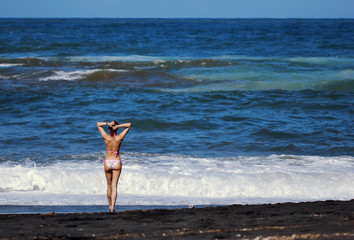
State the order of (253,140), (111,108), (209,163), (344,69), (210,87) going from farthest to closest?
(344,69) < (210,87) < (111,108) < (253,140) < (209,163)

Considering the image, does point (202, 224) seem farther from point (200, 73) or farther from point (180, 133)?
point (200, 73)

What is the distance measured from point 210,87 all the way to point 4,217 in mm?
13885

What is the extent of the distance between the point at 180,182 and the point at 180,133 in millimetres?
3737

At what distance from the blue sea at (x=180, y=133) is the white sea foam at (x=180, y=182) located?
0.02m

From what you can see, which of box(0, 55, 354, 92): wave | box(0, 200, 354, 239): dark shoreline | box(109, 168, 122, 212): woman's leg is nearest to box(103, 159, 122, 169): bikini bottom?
box(109, 168, 122, 212): woman's leg

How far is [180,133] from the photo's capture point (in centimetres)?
1216

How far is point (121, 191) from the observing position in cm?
830

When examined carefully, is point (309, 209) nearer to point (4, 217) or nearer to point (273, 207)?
point (273, 207)

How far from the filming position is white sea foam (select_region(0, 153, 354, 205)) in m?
7.84

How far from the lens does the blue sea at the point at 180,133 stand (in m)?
8.31

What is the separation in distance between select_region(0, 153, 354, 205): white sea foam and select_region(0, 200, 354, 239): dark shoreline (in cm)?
154

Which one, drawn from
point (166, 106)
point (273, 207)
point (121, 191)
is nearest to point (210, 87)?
point (166, 106)

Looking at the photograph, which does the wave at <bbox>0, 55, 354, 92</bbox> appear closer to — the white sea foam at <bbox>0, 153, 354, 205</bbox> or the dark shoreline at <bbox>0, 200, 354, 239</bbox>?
the white sea foam at <bbox>0, 153, 354, 205</bbox>

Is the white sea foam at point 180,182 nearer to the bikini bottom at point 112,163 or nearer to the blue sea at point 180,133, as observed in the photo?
the blue sea at point 180,133
